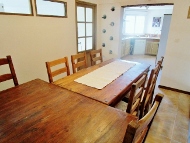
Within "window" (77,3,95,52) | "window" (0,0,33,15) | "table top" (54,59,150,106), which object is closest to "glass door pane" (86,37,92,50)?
"window" (77,3,95,52)

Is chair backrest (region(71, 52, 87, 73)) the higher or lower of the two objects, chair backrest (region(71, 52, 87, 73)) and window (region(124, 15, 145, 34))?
the lower

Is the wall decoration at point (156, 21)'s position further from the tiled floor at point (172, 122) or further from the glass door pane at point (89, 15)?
the tiled floor at point (172, 122)

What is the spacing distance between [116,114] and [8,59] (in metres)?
1.37

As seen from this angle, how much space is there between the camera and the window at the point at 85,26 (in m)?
3.48

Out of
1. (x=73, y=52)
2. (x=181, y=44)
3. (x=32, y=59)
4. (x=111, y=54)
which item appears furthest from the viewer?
(x=111, y=54)

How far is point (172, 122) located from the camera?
6.95 ft

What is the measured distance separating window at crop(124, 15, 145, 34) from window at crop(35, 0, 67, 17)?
4.91 m

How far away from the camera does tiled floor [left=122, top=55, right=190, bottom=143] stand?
182cm

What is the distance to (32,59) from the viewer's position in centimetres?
253

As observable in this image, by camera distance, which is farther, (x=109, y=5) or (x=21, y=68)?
(x=109, y=5)

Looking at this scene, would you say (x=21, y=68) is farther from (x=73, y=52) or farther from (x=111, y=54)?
(x=111, y=54)

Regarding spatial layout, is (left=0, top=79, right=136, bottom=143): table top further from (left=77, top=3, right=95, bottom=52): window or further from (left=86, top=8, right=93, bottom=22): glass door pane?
(left=86, top=8, right=93, bottom=22): glass door pane

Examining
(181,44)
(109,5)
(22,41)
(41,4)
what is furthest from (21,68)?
(181,44)

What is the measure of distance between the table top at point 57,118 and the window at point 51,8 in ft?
5.93
